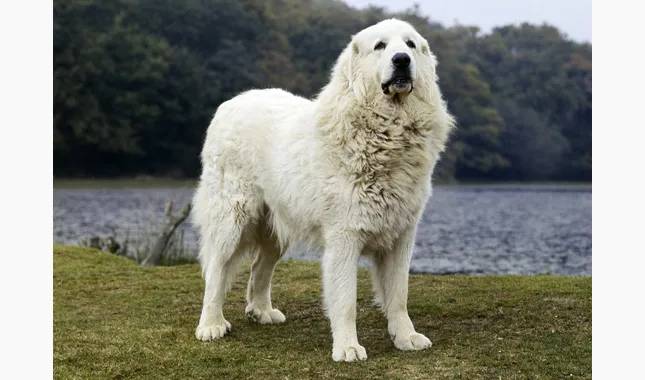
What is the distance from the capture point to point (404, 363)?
5223mm

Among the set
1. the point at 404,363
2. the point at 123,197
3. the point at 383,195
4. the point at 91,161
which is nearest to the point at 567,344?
the point at 404,363

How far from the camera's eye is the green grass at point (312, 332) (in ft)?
17.0

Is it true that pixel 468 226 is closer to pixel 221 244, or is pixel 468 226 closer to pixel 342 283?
pixel 221 244

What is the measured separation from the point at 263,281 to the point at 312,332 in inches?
27.6

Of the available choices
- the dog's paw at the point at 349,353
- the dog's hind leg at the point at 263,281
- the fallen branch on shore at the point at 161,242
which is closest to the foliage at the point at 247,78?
the fallen branch on shore at the point at 161,242

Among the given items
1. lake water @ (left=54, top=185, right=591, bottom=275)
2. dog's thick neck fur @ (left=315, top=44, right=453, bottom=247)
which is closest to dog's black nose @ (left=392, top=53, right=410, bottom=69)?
dog's thick neck fur @ (left=315, top=44, right=453, bottom=247)

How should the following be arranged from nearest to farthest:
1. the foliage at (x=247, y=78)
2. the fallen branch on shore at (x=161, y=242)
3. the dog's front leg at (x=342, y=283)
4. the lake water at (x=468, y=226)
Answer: the dog's front leg at (x=342, y=283) → the fallen branch on shore at (x=161, y=242) → the lake water at (x=468, y=226) → the foliage at (x=247, y=78)

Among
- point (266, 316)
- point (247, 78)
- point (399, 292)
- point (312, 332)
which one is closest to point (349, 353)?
point (399, 292)

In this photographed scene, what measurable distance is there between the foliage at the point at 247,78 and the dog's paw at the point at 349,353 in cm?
3212

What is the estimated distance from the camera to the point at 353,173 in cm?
550

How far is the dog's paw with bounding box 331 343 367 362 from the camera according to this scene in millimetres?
5316

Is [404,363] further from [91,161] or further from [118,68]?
[118,68]

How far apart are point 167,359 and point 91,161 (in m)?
33.1

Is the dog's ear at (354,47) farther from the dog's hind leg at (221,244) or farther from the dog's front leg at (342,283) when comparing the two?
the dog's hind leg at (221,244)
